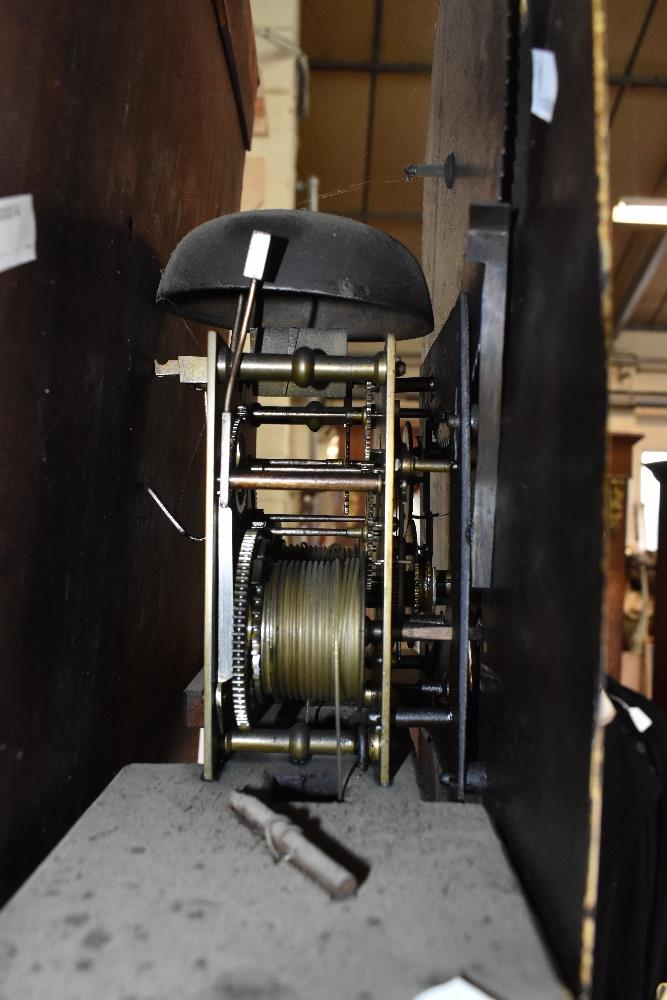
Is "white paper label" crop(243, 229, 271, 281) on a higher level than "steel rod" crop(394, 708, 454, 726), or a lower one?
higher

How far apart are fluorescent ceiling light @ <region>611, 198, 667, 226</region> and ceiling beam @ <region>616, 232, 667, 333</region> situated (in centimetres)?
164

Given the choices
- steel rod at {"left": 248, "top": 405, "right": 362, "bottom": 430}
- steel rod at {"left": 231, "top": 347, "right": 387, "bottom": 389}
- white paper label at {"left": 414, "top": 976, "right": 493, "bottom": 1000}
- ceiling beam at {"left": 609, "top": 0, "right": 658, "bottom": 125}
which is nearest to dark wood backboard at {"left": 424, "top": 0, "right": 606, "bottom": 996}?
white paper label at {"left": 414, "top": 976, "right": 493, "bottom": 1000}

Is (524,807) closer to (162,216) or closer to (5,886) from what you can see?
(5,886)

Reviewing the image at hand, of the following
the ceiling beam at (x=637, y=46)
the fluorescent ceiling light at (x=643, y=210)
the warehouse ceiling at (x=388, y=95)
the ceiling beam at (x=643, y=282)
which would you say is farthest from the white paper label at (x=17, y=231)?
the ceiling beam at (x=643, y=282)

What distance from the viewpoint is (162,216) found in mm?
1564

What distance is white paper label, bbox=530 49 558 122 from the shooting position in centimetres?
89

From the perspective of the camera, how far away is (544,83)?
0.90 meters

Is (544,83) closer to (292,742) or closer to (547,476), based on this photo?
(547,476)

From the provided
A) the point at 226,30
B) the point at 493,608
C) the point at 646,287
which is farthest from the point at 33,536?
the point at 646,287

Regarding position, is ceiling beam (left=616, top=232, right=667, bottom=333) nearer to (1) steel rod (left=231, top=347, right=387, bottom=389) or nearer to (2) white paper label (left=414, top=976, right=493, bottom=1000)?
(1) steel rod (left=231, top=347, right=387, bottom=389)

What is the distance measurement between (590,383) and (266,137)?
3939 mm

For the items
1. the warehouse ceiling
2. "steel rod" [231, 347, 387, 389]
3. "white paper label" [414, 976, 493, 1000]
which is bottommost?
"white paper label" [414, 976, 493, 1000]

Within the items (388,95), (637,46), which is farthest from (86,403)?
(637,46)

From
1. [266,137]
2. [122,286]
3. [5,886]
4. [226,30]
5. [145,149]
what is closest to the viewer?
[5,886]
